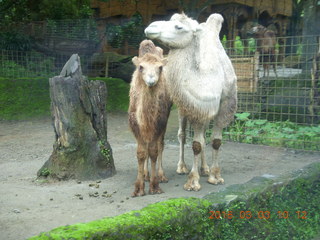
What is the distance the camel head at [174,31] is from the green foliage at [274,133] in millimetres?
3559

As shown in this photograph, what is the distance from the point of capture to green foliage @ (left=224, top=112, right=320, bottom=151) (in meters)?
7.26

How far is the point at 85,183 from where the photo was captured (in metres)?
5.11

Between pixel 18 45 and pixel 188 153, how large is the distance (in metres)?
7.69

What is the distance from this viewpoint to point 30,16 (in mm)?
14438

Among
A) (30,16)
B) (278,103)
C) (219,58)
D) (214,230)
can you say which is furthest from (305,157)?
(30,16)

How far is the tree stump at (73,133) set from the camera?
5254 millimetres

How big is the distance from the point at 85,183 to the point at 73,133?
0.70 m

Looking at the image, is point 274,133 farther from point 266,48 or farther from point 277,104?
point 266,48

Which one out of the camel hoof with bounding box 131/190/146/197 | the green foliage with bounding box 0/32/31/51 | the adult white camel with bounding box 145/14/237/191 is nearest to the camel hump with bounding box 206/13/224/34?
the adult white camel with bounding box 145/14/237/191

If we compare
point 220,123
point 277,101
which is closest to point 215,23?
point 220,123

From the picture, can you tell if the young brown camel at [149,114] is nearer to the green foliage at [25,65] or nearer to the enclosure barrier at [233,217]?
the enclosure barrier at [233,217]

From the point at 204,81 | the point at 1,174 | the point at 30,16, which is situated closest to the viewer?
the point at 204,81

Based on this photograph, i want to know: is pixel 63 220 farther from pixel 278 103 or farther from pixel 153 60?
pixel 278 103
